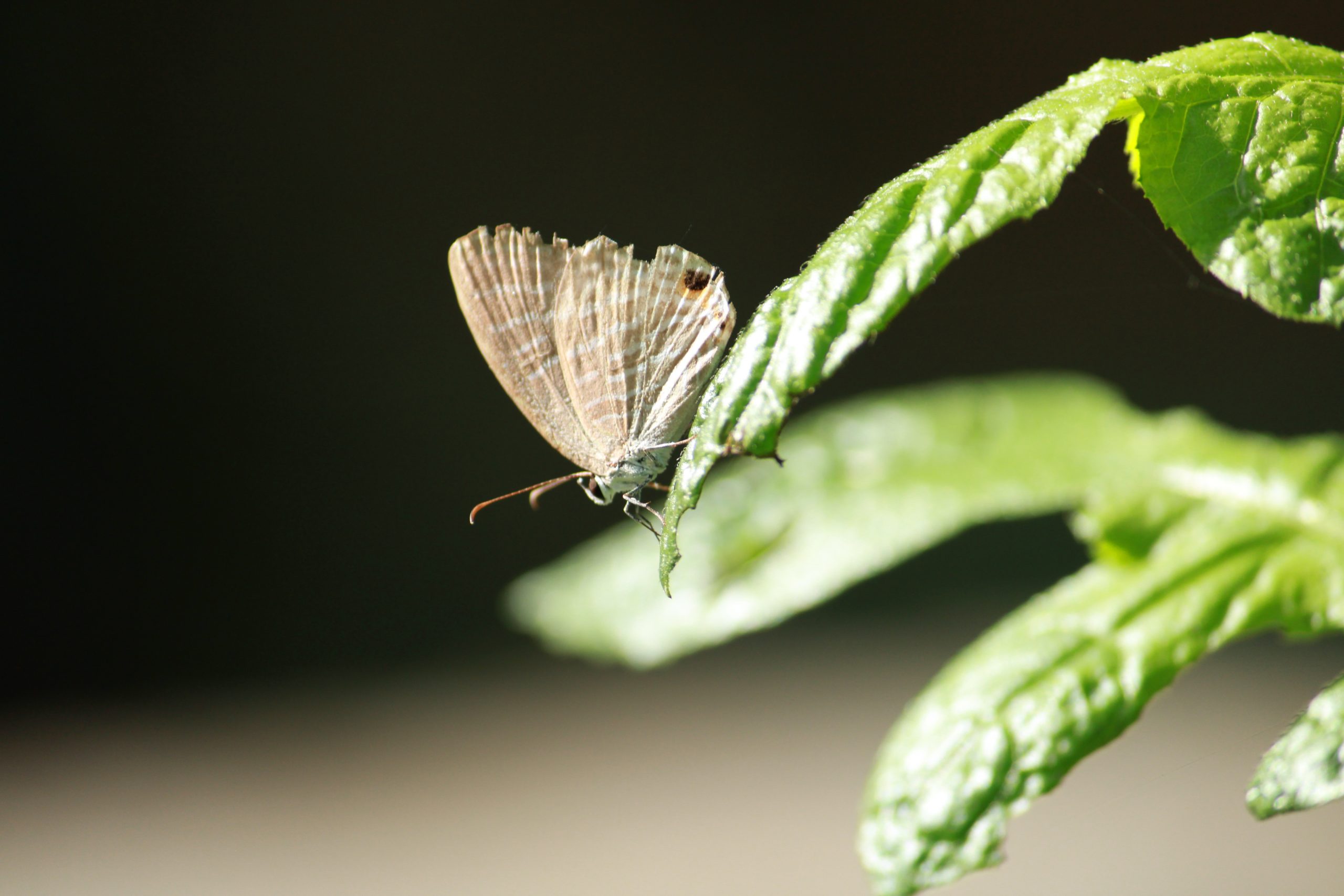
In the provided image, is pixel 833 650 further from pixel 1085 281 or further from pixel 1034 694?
pixel 1034 694

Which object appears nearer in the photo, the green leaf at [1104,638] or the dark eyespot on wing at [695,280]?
the green leaf at [1104,638]

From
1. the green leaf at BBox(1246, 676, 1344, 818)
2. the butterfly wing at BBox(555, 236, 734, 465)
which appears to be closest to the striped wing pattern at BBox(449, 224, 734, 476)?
the butterfly wing at BBox(555, 236, 734, 465)

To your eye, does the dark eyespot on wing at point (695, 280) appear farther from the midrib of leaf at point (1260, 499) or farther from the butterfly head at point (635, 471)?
the midrib of leaf at point (1260, 499)

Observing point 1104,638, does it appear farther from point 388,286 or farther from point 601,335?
point 388,286

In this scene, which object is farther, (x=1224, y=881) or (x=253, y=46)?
(x=253, y=46)

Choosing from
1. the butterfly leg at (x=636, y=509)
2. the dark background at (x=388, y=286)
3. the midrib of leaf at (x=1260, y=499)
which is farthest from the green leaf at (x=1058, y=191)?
the dark background at (x=388, y=286)

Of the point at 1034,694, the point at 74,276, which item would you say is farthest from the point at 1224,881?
the point at 74,276

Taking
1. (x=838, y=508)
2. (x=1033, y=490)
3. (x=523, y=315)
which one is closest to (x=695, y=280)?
(x=523, y=315)

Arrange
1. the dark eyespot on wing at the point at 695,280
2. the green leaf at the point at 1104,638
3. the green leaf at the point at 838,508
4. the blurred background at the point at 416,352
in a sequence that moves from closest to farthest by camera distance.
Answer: the green leaf at the point at 1104,638 → the dark eyespot on wing at the point at 695,280 → the green leaf at the point at 838,508 → the blurred background at the point at 416,352
